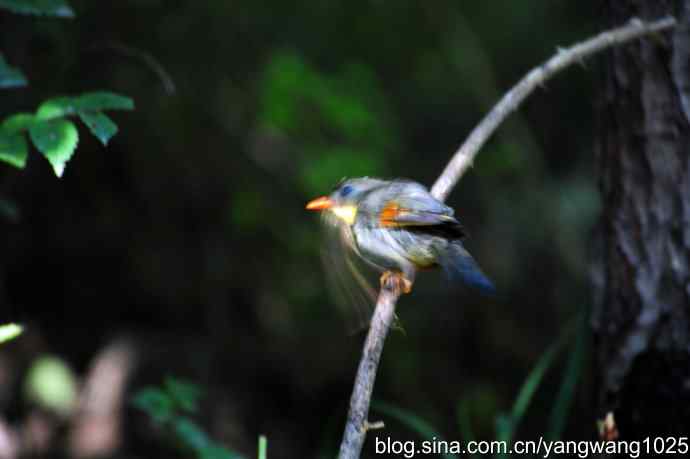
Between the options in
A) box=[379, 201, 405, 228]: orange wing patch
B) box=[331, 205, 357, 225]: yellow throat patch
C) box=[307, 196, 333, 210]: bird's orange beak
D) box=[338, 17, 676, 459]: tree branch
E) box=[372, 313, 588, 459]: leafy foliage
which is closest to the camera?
box=[338, 17, 676, 459]: tree branch

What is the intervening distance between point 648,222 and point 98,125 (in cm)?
214

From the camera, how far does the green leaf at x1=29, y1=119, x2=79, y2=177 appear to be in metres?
2.38

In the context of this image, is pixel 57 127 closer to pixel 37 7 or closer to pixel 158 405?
pixel 37 7

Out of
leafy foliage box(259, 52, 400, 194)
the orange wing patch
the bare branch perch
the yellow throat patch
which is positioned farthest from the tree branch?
leafy foliage box(259, 52, 400, 194)

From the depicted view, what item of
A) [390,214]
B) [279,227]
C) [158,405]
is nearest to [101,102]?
[390,214]

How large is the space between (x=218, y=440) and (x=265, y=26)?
3131 millimetres

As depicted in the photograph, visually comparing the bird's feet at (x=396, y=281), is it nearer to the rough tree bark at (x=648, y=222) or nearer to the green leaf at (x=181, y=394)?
the rough tree bark at (x=648, y=222)

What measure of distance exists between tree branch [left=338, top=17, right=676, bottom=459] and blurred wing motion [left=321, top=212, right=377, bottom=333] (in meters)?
0.38

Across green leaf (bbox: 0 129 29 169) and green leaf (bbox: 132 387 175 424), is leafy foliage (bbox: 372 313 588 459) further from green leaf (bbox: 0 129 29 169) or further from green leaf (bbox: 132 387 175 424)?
green leaf (bbox: 0 129 29 169)

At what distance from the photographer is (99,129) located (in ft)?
8.11

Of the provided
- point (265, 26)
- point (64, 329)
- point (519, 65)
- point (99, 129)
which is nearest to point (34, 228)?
point (64, 329)

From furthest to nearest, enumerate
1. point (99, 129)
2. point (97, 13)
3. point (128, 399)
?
1. point (128, 399)
2. point (97, 13)
3. point (99, 129)

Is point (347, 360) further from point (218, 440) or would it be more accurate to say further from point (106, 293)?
point (106, 293)

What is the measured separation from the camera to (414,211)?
3141mm
